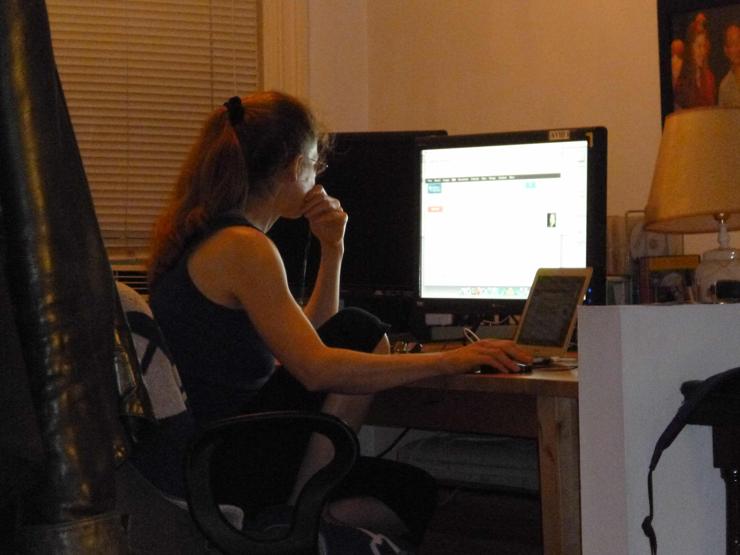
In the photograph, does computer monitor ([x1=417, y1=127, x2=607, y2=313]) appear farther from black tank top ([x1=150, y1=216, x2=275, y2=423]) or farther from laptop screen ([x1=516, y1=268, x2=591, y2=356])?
black tank top ([x1=150, y1=216, x2=275, y2=423])

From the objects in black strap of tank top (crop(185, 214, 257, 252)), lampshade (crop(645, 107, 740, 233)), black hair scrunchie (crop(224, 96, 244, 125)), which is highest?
black hair scrunchie (crop(224, 96, 244, 125))

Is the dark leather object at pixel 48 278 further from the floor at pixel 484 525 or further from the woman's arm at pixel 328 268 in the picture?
the floor at pixel 484 525

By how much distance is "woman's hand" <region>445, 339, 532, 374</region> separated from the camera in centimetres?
183

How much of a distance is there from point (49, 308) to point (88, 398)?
0.25 ft

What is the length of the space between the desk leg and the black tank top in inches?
21.8

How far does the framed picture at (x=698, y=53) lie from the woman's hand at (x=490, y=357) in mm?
1144

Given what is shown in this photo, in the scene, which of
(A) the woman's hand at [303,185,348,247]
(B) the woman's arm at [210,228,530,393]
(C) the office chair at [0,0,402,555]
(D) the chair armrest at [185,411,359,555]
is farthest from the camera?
(A) the woman's hand at [303,185,348,247]

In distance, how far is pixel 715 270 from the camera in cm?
208

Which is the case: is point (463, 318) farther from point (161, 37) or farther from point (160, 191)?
point (161, 37)

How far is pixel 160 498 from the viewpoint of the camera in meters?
1.57

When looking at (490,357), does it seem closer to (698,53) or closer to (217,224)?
(217,224)

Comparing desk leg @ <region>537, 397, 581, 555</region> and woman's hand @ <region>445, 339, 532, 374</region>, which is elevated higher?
woman's hand @ <region>445, 339, 532, 374</region>

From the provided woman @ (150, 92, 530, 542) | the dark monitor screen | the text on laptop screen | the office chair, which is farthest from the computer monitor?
the office chair

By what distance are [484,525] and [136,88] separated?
1594 millimetres
